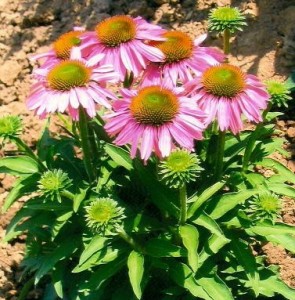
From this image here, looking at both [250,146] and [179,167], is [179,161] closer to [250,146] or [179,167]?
[179,167]

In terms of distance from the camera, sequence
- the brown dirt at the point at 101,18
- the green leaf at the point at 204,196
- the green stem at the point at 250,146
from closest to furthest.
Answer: the green leaf at the point at 204,196
the green stem at the point at 250,146
the brown dirt at the point at 101,18

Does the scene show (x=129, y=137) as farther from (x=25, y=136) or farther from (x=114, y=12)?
(x=114, y=12)

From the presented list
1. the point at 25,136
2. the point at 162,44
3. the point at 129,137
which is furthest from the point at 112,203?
the point at 25,136

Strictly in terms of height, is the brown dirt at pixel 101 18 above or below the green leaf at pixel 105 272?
above

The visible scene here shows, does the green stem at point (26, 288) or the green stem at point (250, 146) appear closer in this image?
the green stem at point (250, 146)

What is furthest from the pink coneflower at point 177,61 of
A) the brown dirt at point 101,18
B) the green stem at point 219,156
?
the brown dirt at point 101,18

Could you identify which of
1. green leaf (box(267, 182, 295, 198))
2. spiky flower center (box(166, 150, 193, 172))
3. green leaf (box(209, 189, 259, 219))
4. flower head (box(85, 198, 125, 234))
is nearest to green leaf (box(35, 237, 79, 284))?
flower head (box(85, 198, 125, 234))

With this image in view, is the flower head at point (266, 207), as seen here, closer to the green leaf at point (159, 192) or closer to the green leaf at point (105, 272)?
the green leaf at point (159, 192)
